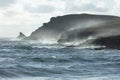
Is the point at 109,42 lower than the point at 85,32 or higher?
lower

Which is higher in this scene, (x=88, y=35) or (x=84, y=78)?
(x=88, y=35)

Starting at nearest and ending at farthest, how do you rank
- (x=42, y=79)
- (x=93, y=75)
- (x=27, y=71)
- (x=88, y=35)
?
1. (x=42, y=79)
2. (x=93, y=75)
3. (x=27, y=71)
4. (x=88, y=35)

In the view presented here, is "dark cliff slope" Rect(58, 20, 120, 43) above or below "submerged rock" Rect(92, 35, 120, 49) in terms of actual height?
above

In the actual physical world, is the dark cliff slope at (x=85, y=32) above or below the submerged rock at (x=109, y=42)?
above

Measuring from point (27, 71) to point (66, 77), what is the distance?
6.30m

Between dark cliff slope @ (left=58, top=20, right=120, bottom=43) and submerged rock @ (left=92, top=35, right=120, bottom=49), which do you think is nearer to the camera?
submerged rock @ (left=92, top=35, right=120, bottom=49)

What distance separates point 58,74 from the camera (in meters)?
44.9

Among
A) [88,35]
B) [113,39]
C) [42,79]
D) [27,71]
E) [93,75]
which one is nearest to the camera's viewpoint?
[42,79]

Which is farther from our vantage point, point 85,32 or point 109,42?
point 85,32

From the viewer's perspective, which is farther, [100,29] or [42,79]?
[100,29]

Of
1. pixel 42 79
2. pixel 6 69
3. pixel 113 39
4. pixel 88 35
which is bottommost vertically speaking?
pixel 42 79

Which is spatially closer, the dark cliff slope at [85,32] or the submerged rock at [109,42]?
the submerged rock at [109,42]

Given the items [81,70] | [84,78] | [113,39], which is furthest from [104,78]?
[113,39]

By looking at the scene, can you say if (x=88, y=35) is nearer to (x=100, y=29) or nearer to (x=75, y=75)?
(x=100, y=29)
